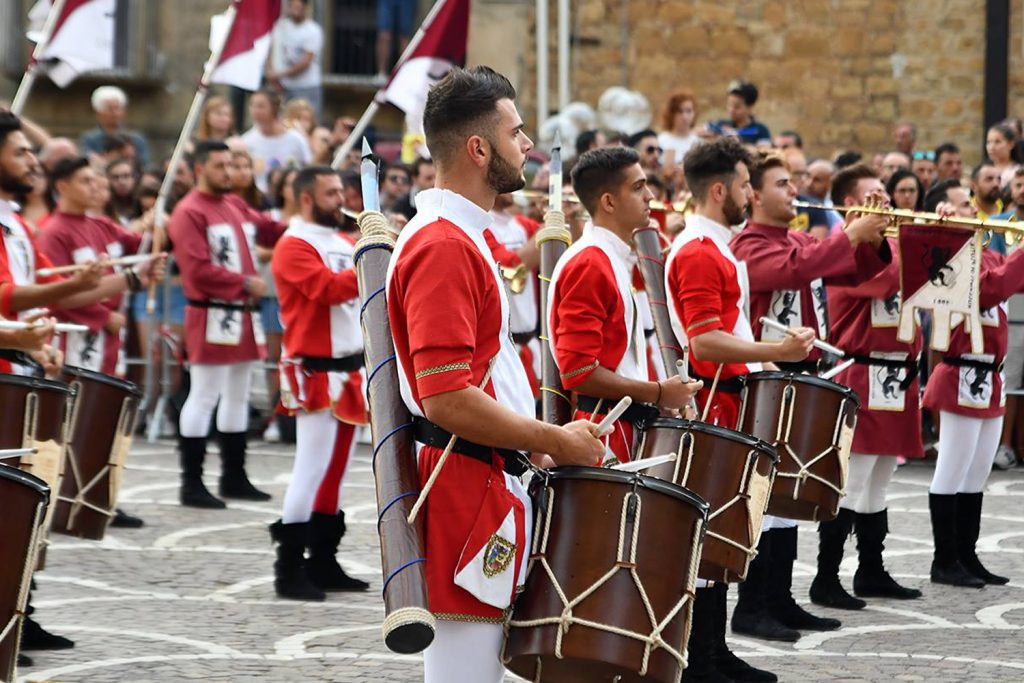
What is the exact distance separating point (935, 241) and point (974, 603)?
70.0 inches

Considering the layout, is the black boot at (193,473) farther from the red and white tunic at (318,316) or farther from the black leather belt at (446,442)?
the black leather belt at (446,442)

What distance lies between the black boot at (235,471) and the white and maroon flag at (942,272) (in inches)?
183

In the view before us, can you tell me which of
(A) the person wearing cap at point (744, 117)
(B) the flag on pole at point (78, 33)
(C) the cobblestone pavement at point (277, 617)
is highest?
(B) the flag on pole at point (78, 33)

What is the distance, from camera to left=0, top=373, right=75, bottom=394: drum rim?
6188mm

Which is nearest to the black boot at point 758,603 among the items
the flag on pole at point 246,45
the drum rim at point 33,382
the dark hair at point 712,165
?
the dark hair at point 712,165

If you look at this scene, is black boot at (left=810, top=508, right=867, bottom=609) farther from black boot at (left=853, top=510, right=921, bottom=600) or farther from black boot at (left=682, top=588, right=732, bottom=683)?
black boot at (left=682, top=588, right=732, bottom=683)

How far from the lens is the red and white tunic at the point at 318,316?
8336 millimetres

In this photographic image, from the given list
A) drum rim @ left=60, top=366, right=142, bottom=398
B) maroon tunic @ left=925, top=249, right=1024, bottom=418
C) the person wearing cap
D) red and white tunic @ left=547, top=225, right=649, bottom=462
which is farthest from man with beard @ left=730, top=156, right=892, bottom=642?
the person wearing cap

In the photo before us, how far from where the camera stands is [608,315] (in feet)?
19.8

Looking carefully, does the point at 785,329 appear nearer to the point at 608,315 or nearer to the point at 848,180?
the point at 608,315

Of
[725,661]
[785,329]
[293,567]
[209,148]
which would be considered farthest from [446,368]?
[209,148]

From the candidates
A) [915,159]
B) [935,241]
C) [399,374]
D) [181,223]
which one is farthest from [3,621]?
[915,159]

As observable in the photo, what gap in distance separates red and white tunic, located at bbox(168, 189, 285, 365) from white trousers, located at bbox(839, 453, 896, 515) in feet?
13.7

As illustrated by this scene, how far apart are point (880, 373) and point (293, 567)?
3.01m
